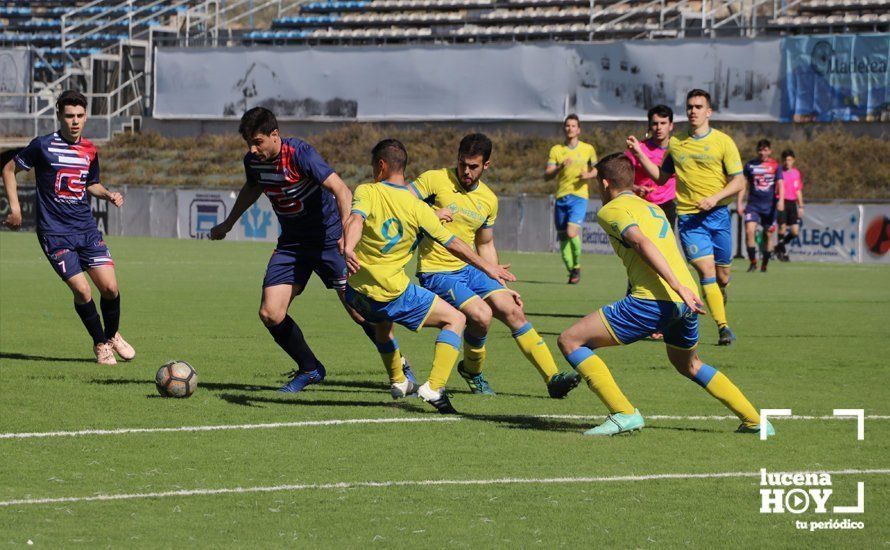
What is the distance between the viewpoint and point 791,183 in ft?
91.0

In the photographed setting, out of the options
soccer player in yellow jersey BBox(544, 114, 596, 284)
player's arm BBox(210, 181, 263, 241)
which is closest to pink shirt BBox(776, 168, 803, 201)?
soccer player in yellow jersey BBox(544, 114, 596, 284)

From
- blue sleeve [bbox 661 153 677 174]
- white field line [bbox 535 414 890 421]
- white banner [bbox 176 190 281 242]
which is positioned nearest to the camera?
white field line [bbox 535 414 890 421]

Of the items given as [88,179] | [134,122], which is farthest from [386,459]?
[134,122]

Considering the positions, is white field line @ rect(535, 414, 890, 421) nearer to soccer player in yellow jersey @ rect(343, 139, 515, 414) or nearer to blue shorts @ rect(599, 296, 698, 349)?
soccer player in yellow jersey @ rect(343, 139, 515, 414)

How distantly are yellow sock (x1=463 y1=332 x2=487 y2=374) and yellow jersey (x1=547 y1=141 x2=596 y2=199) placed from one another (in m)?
10.8

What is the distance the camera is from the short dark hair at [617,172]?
8.16 meters

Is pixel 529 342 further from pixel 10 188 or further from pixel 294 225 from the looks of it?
pixel 10 188

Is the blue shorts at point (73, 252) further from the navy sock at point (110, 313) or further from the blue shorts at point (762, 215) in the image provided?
the blue shorts at point (762, 215)

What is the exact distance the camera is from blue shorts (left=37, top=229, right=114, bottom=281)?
37.2 feet

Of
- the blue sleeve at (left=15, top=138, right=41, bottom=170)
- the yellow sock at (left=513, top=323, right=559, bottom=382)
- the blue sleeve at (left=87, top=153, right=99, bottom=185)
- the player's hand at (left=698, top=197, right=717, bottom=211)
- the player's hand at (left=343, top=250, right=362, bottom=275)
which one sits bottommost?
the yellow sock at (left=513, top=323, right=559, bottom=382)

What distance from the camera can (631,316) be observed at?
7.99 meters

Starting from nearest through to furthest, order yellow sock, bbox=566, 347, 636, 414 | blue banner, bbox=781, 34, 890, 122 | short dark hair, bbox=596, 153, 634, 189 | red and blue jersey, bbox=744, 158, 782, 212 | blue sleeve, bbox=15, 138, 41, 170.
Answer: yellow sock, bbox=566, 347, 636, 414 → short dark hair, bbox=596, 153, 634, 189 → blue sleeve, bbox=15, 138, 41, 170 → red and blue jersey, bbox=744, 158, 782, 212 → blue banner, bbox=781, 34, 890, 122

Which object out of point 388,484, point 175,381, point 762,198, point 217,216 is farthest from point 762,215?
point 388,484

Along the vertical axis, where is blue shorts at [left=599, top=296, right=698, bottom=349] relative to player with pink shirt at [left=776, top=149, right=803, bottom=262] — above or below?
above
